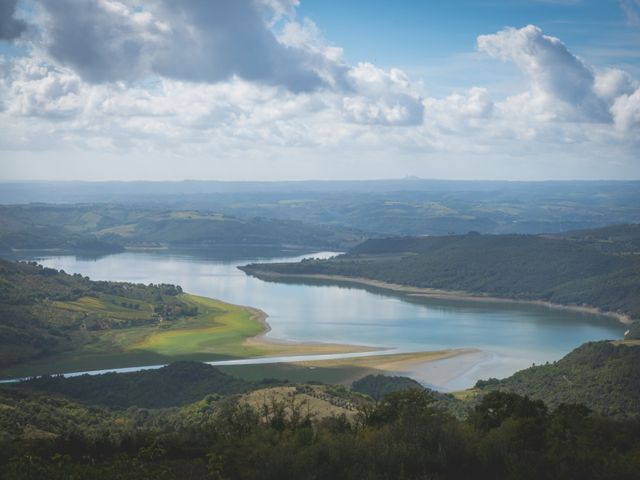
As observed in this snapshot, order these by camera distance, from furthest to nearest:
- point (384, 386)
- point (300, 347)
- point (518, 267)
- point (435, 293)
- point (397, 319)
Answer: point (518, 267)
point (435, 293)
point (397, 319)
point (300, 347)
point (384, 386)

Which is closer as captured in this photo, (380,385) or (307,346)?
(380,385)

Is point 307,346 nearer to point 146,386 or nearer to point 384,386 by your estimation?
point 384,386

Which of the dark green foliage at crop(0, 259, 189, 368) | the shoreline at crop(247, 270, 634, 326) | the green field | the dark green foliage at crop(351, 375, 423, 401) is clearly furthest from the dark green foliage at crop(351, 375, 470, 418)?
the shoreline at crop(247, 270, 634, 326)

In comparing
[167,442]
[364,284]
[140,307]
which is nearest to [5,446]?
[167,442]

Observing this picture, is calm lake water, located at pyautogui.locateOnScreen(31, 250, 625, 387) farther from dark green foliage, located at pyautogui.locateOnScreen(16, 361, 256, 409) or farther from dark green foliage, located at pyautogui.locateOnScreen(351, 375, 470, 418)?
dark green foliage, located at pyautogui.locateOnScreen(16, 361, 256, 409)

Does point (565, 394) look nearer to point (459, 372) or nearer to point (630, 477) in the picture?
point (459, 372)

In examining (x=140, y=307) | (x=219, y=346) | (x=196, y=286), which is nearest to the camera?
(x=219, y=346)

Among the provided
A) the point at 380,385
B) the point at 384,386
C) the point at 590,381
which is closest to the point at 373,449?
the point at 384,386
